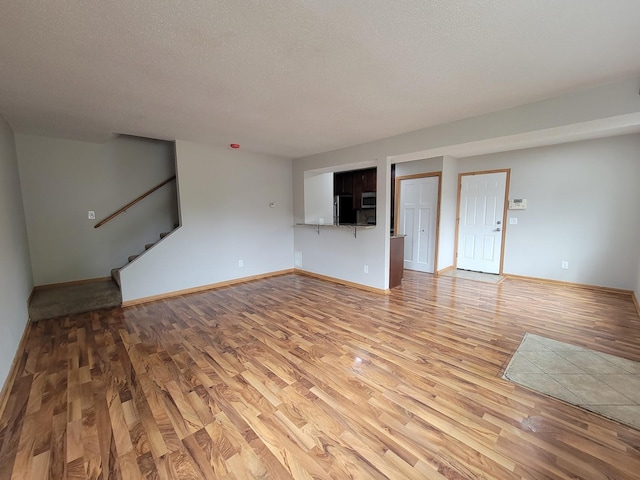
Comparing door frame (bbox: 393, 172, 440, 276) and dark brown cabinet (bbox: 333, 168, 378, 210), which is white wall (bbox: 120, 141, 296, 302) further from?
door frame (bbox: 393, 172, 440, 276)

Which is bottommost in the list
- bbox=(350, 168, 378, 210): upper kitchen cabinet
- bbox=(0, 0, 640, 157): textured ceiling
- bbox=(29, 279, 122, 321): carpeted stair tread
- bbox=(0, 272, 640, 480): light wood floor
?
bbox=(0, 272, 640, 480): light wood floor

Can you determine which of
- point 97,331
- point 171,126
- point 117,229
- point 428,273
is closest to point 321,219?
point 428,273

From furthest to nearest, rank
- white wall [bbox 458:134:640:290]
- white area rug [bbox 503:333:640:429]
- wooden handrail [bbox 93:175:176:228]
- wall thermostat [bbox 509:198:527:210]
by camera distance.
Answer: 1. wall thermostat [bbox 509:198:527:210]
2. wooden handrail [bbox 93:175:176:228]
3. white wall [bbox 458:134:640:290]
4. white area rug [bbox 503:333:640:429]

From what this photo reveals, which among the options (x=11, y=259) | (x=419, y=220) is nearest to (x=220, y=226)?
(x=11, y=259)

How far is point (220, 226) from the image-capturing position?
455 centimetres

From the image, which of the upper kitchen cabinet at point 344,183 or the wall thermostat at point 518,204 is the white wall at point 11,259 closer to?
the upper kitchen cabinet at point 344,183

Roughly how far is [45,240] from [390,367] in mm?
4911

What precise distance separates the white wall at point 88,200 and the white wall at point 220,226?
3.03 feet

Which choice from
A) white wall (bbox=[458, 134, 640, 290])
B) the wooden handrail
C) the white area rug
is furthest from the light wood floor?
the wooden handrail

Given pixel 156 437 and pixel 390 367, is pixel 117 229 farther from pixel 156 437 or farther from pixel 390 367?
pixel 390 367

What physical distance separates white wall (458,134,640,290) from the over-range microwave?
2.44 metres

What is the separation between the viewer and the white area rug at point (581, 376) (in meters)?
1.77

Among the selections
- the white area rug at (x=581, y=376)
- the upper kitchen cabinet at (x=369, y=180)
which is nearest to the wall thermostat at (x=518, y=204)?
the upper kitchen cabinet at (x=369, y=180)

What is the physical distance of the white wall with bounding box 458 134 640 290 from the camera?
12.8ft
